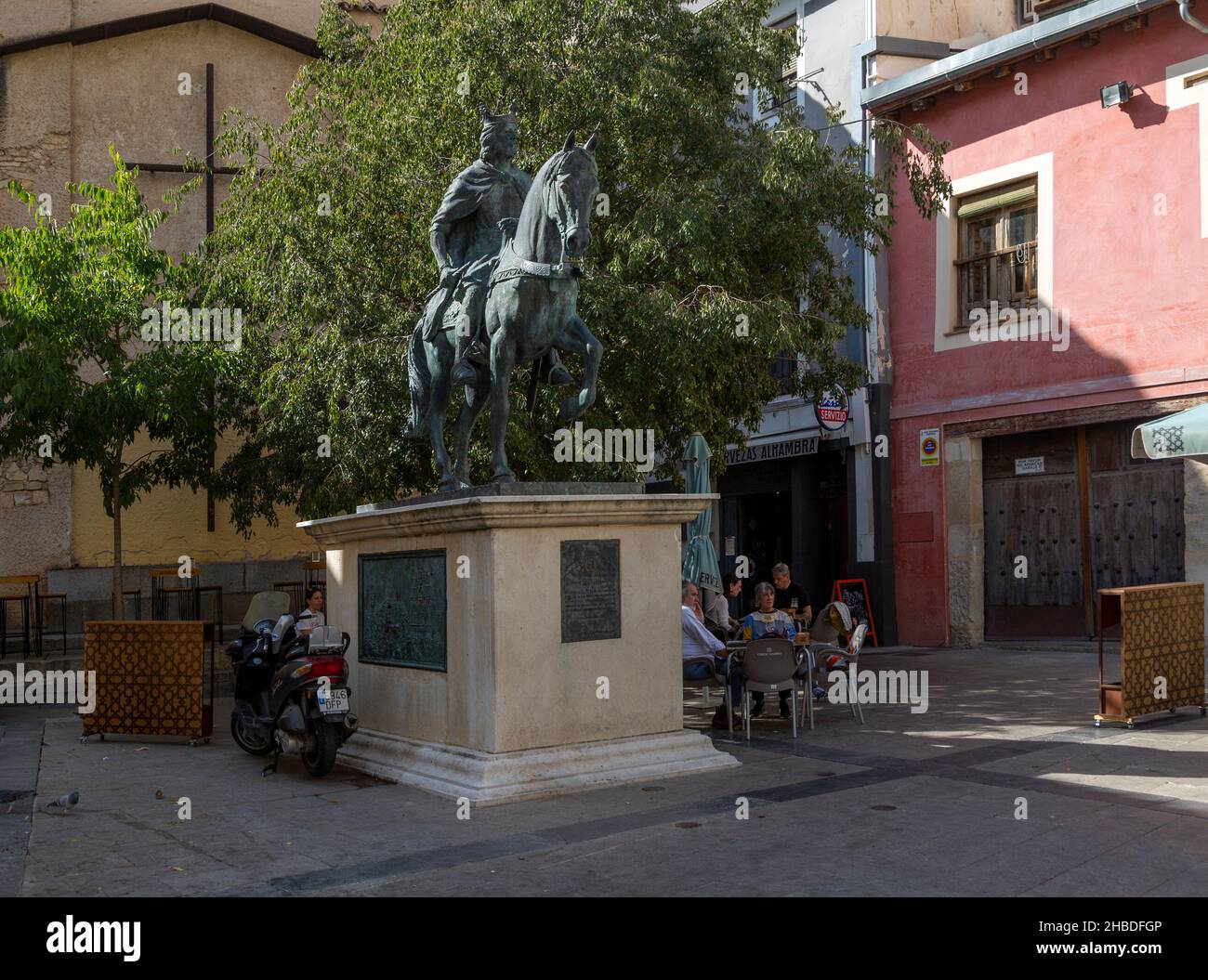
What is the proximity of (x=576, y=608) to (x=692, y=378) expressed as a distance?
5.03 metres

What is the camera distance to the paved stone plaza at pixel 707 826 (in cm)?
566

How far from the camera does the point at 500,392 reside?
856 centimetres

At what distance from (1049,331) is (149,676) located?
1215 cm

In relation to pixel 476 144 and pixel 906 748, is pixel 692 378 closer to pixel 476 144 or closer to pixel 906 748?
pixel 476 144

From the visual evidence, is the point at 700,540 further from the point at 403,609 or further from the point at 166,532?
the point at 166,532

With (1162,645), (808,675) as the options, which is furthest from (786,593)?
(1162,645)

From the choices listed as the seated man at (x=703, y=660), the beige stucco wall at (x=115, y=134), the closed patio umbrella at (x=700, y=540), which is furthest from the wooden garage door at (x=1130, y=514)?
the beige stucco wall at (x=115, y=134)

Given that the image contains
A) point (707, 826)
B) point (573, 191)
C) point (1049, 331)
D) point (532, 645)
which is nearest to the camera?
point (707, 826)

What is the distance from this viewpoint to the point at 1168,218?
50.3ft

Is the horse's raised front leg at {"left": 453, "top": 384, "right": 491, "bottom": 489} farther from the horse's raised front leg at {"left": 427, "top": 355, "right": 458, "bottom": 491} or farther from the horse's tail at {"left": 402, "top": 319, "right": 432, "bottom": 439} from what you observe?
the horse's tail at {"left": 402, "top": 319, "right": 432, "bottom": 439}

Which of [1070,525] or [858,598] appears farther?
[858,598]

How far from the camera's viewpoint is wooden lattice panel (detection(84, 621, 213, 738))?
10938mm

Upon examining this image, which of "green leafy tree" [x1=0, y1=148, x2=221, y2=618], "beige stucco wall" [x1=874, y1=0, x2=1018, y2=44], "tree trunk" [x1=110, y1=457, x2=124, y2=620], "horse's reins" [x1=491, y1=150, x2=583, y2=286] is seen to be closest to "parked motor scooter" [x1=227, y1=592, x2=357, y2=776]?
"horse's reins" [x1=491, y1=150, x2=583, y2=286]

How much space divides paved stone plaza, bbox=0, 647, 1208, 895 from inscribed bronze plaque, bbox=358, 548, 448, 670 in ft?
3.09
